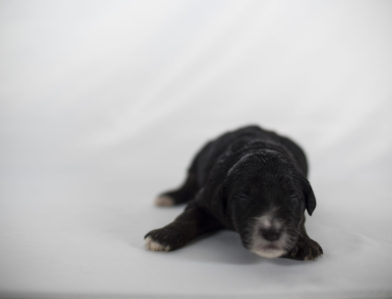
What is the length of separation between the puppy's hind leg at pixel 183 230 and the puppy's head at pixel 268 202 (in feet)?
1.34

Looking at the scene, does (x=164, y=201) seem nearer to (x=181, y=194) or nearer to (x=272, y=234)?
(x=181, y=194)

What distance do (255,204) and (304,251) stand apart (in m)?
0.50

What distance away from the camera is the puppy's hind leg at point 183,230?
10.9ft

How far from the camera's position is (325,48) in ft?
19.3

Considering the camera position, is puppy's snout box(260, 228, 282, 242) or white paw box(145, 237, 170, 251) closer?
puppy's snout box(260, 228, 282, 242)

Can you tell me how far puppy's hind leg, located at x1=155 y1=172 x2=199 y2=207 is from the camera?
4.68 m

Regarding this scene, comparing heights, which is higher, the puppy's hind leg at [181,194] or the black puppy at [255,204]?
the puppy's hind leg at [181,194]

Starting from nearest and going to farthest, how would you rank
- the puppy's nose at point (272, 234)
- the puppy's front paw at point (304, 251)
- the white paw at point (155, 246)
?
the puppy's nose at point (272, 234), the puppy's front paw at point (304, 251), the white paw at point (155, 246)

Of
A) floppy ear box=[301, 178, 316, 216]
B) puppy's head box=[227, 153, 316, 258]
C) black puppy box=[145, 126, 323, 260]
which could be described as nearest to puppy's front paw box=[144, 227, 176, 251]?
black puppy box=[145, 126, 323, 260]

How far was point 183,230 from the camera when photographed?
136 inches

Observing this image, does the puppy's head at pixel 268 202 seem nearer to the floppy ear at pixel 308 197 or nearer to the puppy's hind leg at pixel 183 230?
the floppy ear at pixel 308 197

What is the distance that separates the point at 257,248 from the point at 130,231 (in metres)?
1.29

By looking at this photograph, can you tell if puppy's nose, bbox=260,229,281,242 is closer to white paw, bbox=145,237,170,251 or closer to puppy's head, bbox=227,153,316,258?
puppy's head, bbox=227,153,316,258

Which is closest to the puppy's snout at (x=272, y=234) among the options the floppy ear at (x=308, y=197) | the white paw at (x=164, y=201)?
the floppy ear at (x=308, y=197)
